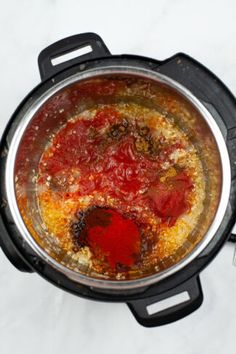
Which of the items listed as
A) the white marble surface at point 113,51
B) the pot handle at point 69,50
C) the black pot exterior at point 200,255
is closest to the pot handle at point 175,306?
the black pot exterior at point 200,255

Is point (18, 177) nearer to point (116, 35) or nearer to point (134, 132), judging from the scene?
point (134, 132)

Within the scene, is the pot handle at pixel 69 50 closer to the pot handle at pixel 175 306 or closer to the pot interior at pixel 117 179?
the pot interior at pixel 117 179

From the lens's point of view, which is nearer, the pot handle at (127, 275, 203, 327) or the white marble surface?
the pot handle at (127, 275, 203, 327)

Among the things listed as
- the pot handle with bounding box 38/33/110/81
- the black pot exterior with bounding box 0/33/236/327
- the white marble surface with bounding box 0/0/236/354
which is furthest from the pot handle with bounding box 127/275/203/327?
the pot handle with bounding box 38/33/110/81

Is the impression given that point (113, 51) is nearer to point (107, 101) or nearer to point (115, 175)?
point (107, 101)

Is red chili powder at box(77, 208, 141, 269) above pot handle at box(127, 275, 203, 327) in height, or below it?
above

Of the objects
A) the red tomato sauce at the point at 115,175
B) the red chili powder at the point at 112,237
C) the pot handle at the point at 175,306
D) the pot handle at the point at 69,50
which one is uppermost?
the pot handle at the point at 69,50

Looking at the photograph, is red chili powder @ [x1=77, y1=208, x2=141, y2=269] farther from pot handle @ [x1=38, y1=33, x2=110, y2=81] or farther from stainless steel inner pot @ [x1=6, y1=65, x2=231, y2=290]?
pot handle @ [x1=38, y1=33, x2=110, y2=81]
